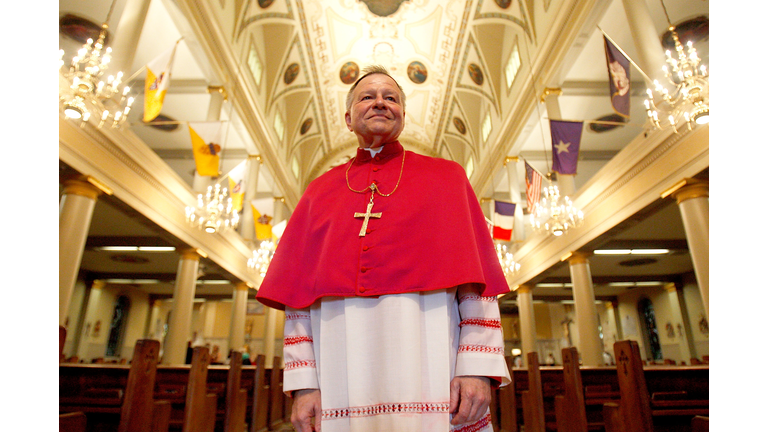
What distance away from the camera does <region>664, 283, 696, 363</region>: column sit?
19188 millimetres

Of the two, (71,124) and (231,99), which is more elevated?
(231,99)

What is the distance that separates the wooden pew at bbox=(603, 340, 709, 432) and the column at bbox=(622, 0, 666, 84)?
5.05 metres

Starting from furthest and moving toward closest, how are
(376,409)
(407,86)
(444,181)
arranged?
(407,86), (444,181), (376,409)

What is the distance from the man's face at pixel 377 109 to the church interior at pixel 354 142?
513 centimetres

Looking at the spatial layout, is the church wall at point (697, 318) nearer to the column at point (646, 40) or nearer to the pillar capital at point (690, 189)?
the pillar capital at point (690, 189)

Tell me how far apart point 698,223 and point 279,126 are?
15.6m

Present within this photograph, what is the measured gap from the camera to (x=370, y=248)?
1.74 m

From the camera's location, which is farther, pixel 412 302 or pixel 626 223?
pixel 626 223

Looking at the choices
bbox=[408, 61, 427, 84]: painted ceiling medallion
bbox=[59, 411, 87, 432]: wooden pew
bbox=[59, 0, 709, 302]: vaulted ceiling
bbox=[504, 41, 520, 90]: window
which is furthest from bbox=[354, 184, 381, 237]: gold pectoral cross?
bbox=[408, 61, 427, 84]: painted ceiling medallion

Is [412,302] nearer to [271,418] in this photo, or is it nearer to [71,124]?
[271,418]

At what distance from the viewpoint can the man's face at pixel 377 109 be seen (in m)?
1.92

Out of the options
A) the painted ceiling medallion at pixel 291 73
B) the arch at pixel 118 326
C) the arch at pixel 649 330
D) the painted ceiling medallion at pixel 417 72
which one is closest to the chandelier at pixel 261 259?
the painted ceiling medallion at pixel 291 73

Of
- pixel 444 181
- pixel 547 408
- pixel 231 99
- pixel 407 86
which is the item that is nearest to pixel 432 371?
pixel 444 181

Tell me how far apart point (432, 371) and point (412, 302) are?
25 centimetres
